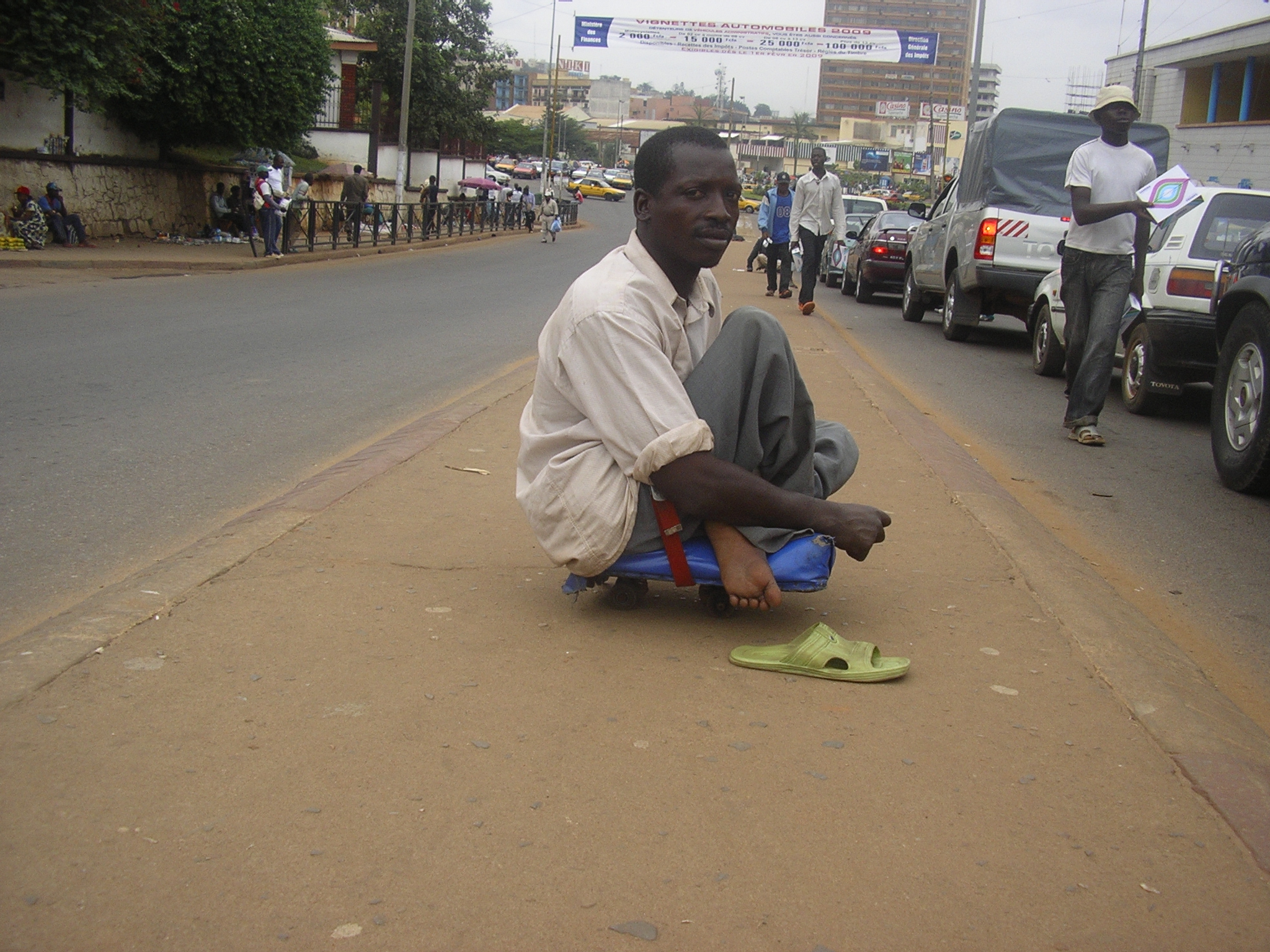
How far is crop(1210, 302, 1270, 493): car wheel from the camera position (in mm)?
5801

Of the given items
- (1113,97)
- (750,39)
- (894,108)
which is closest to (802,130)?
(894,108)

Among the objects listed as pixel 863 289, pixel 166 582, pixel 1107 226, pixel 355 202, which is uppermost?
pixel 355 202

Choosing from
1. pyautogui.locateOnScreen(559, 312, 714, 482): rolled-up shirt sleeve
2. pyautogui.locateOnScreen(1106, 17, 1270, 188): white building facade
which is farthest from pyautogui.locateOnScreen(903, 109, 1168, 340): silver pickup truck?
pyautogui.locateOnScreen(1106, 17, 1270, 188): white building facade

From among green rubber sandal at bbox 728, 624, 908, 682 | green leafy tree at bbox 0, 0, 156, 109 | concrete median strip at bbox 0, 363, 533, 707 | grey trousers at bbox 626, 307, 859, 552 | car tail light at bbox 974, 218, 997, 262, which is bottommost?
concrete median strip at bbox 0, 363, 533, 707

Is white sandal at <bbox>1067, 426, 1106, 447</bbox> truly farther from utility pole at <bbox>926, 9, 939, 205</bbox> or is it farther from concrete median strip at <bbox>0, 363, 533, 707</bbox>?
utility pole at <bbox>926, 9, 939, 205</bbox>

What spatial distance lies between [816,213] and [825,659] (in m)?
12.2

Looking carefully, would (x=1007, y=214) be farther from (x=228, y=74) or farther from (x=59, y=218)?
(x=228, y=74)

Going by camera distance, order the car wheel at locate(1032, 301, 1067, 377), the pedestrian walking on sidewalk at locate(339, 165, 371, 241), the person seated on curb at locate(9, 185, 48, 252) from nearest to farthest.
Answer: the car wheel at locate(1032, 301, 1067, 377) → the person seated on curb at locate(9, 185, 48, 252) → the pedestrian walking on sidewalk at locate(339, 165, 371, 241)

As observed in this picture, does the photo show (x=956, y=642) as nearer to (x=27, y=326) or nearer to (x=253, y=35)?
(x=27, y=326)

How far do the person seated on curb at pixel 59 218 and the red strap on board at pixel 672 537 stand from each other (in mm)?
18919

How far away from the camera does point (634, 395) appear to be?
3023 millimetres

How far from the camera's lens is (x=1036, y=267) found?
38.9 feet

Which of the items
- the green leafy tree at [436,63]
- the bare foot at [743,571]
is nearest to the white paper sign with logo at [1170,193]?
the bare foot at [743,571]

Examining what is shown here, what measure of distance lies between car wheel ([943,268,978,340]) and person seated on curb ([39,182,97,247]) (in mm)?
14200
